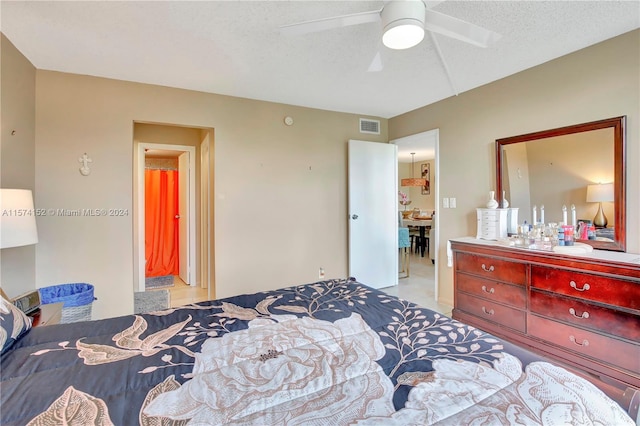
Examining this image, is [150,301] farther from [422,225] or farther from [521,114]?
[422,225]

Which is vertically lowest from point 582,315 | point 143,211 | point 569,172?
point 582,315

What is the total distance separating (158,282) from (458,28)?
4928 mm

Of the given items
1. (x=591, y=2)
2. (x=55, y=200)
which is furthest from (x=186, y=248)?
(x=591, y=2)

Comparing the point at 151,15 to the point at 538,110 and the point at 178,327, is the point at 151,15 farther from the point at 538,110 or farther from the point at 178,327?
the point at 538,110

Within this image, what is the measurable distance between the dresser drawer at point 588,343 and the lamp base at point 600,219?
87 centimetres

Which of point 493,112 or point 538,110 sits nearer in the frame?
point 538,110

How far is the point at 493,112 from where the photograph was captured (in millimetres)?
3109

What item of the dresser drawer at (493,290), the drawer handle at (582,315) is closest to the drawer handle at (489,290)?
the dresser drawer at (493,290)

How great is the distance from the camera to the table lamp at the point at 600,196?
2.35 metres

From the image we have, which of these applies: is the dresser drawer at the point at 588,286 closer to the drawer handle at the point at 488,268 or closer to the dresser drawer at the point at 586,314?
the dresser drawer at the point at 586,314

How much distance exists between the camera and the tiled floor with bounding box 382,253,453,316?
364 cm

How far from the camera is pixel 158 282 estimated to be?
4.75 metres

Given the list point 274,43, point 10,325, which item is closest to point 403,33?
point 274,43

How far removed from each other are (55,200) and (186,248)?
1981mm
